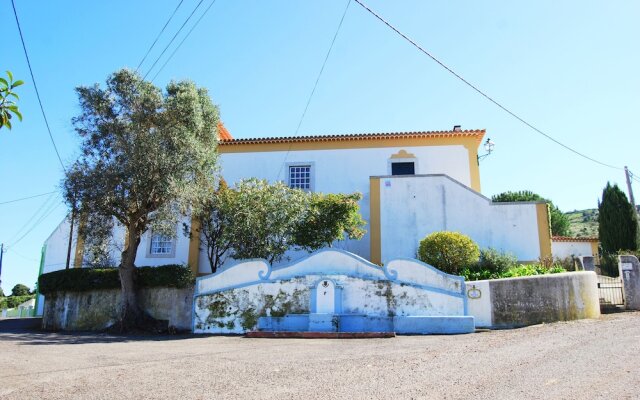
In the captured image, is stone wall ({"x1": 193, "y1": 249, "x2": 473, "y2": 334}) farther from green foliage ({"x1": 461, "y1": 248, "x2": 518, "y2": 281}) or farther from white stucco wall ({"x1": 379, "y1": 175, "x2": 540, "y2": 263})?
white stucco wall ({"x1": 379, "y1": 175, "x2": 540, "y2": 263})

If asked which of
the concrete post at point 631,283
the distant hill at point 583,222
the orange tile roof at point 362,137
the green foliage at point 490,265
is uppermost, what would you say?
the distant hill at point 583,222

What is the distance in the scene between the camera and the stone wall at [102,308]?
16.0m

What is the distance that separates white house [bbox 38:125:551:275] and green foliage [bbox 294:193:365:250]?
2092 mm

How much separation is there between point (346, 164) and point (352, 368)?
14.6 m

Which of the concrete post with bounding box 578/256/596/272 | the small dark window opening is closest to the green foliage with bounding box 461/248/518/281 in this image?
the concrete post with bounding box 578/256/596/272

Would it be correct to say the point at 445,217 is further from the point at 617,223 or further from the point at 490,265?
the point at 617,223

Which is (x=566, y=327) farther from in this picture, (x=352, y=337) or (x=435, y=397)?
(x=435, y=397)

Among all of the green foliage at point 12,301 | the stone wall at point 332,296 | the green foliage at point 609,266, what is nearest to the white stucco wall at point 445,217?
the green foliage at point 609,266

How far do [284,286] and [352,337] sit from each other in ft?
9.46

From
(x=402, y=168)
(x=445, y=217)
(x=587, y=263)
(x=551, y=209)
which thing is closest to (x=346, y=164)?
(x=402, y=168)

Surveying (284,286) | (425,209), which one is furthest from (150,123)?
(425,209)

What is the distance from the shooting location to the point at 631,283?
14.3 m

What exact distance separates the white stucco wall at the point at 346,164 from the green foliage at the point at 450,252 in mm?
5157

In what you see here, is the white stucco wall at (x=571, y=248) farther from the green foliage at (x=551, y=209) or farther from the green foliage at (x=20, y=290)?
the green foliage at (x=20, y=290)
